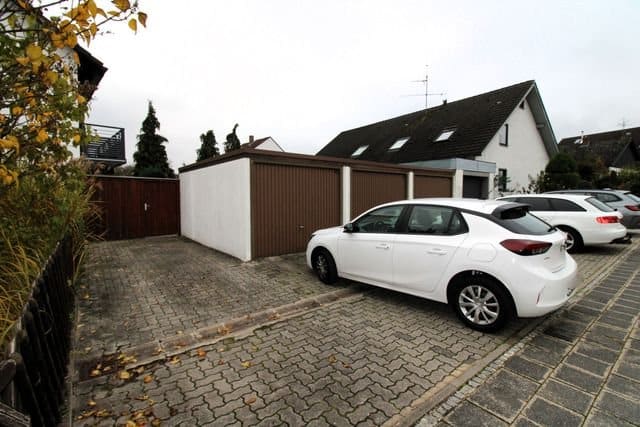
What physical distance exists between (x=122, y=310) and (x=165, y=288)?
90 cm

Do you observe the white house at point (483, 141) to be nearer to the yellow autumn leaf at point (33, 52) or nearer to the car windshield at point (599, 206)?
the car windshield at point (599, 206)

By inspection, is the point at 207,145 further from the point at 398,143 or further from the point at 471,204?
the point at 471,204

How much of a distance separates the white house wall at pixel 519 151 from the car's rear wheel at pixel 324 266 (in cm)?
1229

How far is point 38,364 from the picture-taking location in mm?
1961

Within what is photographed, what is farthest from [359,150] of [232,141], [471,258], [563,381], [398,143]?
[563,381]

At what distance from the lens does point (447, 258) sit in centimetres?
365

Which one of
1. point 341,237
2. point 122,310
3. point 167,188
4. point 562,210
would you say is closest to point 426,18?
point 562,210

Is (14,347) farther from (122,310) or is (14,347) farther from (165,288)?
(165,288)

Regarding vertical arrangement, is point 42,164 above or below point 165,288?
above

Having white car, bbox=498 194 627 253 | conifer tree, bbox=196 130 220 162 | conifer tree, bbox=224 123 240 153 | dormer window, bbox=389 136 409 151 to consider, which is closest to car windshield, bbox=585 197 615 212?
white car, bbox=498 194 627 253

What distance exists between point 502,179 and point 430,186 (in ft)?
22.3

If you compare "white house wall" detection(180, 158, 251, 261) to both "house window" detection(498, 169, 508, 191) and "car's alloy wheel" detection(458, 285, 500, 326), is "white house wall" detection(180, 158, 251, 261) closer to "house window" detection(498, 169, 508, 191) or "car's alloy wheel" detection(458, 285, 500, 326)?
"car's alloy wheel" detection(458, 285, 500, 326)

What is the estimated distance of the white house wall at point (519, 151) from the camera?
15.3 meters

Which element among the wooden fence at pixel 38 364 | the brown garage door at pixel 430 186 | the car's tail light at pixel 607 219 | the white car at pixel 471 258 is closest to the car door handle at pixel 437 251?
the white car at pixel 471 258
